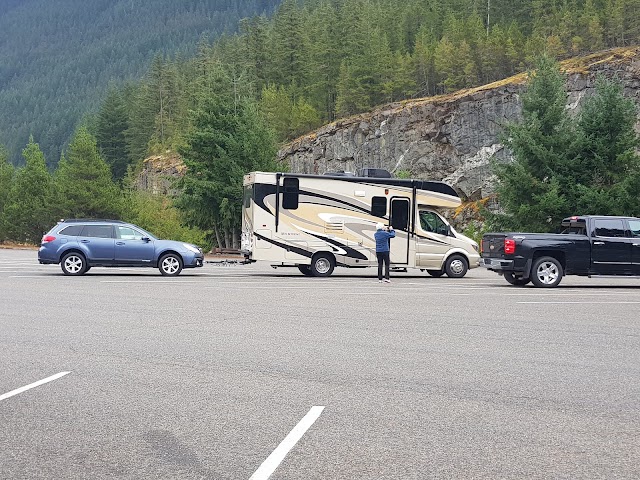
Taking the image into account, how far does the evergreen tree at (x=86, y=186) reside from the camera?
57.5 meters

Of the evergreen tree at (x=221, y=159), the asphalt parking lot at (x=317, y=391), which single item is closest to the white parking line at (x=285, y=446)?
the asphalt parking lot at (x=317, y=391)

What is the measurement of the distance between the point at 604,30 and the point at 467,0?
29920 mm

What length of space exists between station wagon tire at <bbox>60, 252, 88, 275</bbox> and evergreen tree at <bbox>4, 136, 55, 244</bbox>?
119 feet

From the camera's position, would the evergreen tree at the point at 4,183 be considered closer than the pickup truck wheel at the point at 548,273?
No

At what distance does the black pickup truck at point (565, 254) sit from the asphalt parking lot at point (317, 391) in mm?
5277

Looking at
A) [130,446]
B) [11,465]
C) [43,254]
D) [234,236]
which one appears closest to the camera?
[11,465]

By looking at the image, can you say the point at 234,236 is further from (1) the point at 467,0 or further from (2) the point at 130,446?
(1) the point at 467,0

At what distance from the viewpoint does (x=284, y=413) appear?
256 inches

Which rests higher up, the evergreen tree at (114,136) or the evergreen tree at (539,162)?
the evergreen tree at (114,136)

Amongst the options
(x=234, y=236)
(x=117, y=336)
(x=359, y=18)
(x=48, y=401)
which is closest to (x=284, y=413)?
(x=48, y=401)

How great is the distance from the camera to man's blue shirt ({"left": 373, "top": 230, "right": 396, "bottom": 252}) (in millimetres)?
21469

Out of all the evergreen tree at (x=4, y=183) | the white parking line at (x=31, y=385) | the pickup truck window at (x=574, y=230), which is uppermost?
the evergreen tree at (x=4, y=183)

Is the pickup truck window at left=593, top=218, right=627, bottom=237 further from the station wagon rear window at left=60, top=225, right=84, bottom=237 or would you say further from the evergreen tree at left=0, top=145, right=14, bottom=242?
the evergreen tree at left=0, top=145, right=14, bottom=242

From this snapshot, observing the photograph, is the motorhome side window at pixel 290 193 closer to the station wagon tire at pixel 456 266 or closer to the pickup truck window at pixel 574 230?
the station wagon tire at pixel 456 266
